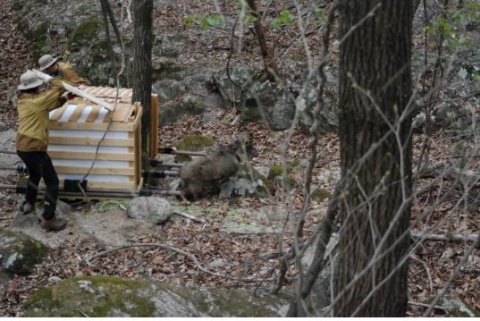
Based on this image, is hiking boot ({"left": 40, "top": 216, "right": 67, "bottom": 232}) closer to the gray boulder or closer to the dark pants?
the dark pants

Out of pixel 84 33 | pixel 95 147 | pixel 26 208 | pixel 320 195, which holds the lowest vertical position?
pixel 26 208

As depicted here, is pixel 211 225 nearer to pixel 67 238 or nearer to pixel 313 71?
pixel 67 238

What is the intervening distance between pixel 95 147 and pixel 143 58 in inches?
76.1

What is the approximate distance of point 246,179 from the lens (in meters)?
9.83

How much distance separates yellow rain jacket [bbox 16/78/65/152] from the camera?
327 inches

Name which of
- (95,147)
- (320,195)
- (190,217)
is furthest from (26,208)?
(320,195)

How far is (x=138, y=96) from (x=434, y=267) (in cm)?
546

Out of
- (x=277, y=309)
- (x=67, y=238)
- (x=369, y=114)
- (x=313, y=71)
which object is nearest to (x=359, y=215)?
(x=369, y=114)

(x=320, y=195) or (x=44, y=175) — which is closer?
(x=44, y=175)

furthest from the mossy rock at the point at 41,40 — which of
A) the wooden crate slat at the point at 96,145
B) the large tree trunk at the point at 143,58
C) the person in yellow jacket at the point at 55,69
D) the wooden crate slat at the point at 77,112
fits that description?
the wooden crate slat at the point at 96,145

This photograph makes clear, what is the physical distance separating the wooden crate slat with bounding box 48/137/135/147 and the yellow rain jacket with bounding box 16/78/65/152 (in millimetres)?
734

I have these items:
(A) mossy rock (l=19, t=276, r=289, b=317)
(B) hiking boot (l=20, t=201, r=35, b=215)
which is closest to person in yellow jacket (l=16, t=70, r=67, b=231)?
(B) hiking boot (l=20, t=201, r=35, b=215)

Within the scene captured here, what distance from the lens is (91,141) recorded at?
912 cm

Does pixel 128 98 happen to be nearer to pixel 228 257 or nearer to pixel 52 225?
pixel 52 225
